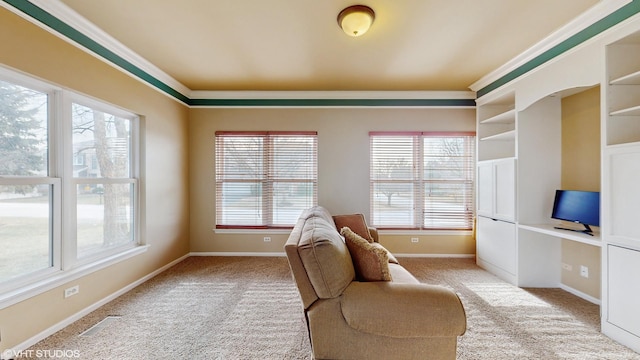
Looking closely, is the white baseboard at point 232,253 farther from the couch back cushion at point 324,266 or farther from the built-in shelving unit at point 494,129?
the built-in shelving unit at point 494,129

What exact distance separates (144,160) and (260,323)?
256 centimetres

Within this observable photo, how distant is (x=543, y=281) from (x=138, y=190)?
5.23 m

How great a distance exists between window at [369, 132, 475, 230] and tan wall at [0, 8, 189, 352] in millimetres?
3188

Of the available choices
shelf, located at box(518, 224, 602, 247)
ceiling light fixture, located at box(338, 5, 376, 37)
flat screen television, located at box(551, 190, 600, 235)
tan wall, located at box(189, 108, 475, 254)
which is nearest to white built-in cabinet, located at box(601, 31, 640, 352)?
shelf, located at box(518, 224, 602, 247)

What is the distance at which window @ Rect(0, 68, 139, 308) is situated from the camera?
193 cm

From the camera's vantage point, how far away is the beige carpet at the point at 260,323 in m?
1.92

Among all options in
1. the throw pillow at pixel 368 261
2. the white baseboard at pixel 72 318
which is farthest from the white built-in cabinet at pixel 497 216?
the white baseboard at pixel 72 318

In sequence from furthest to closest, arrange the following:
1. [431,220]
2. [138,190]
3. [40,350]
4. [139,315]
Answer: [431,220] → [138,190] → [139,315] → [40,350]

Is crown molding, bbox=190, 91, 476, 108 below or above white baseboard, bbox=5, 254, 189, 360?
above

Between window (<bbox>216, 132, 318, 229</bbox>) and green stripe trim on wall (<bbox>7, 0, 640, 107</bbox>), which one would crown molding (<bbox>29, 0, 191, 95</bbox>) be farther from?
window (<bbox>216, 132, 318, 229</bbox>)

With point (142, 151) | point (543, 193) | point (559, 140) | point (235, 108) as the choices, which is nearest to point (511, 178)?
point (543, 193)

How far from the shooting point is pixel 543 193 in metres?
3.06

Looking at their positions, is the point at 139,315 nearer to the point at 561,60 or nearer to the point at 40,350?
the point at 40,350

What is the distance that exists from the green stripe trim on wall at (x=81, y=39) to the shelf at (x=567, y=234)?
504cm
